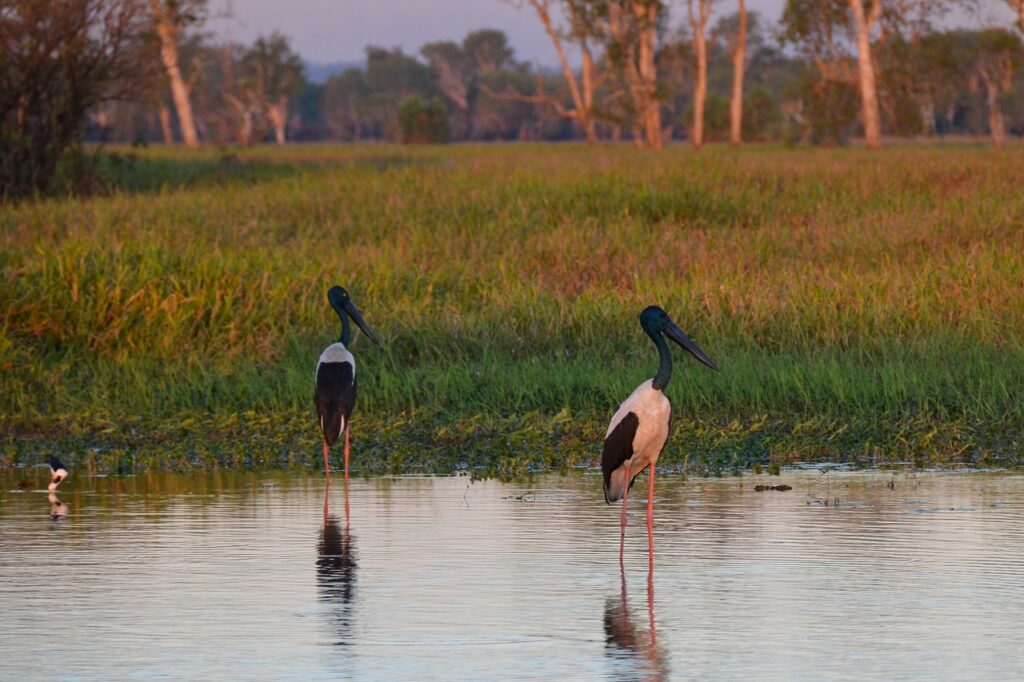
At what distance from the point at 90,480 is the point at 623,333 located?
5131 mm

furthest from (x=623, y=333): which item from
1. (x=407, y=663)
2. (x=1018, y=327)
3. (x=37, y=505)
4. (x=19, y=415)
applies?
(x=407, y=663)

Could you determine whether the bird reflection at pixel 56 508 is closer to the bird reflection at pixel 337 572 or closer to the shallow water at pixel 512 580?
the shallow water at pixel 512 580

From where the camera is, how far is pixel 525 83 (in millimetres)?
138000

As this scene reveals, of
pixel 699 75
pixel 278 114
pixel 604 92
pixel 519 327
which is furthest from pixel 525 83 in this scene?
pixel 519 327

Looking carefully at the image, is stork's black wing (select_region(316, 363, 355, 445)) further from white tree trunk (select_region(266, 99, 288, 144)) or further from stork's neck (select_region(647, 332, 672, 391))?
white tree trunk (select_region(266, 99, 288, 144))

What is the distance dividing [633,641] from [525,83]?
13345cm

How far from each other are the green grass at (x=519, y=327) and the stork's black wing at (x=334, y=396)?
2.09ft

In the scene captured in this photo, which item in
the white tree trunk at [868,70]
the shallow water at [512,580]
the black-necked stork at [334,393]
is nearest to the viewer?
the shallow water at [512,580]

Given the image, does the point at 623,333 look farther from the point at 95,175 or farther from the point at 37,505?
the point at 95,175

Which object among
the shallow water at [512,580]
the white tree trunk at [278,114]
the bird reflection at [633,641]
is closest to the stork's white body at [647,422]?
the shallow water at [512,580]

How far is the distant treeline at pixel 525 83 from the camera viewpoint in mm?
24875

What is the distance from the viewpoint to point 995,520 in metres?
8.34

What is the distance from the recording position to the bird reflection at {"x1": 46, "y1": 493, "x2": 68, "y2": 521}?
346 inches

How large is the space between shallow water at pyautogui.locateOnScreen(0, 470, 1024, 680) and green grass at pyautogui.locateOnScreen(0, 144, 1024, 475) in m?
1.26
